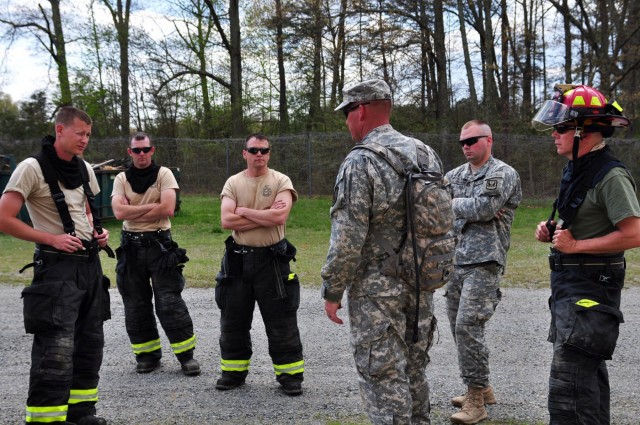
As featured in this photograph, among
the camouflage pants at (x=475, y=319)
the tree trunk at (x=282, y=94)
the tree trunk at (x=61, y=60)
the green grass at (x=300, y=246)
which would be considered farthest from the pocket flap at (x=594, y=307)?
the tree trunk at (x=61, y=60)

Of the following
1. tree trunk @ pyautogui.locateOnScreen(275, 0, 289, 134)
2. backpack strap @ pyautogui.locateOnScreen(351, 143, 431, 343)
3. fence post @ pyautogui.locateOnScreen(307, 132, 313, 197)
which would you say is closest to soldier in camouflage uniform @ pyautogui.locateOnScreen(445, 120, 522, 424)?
backpack strap @ pyautogui.locateOnScreen(351, 143, 431, 343)

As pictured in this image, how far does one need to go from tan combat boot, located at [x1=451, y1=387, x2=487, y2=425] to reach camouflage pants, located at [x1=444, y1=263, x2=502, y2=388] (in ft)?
0.21

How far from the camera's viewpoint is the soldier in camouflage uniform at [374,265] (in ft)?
10.4

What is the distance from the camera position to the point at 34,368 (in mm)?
3852

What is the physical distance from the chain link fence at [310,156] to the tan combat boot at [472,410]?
14.9 m

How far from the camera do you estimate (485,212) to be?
4.22 meters

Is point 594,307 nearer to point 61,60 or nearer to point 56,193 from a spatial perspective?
point 56,193

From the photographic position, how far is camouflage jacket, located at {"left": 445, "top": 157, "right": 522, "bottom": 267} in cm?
423

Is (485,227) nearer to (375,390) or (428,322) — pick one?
(428,322)

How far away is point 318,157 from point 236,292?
1618cm

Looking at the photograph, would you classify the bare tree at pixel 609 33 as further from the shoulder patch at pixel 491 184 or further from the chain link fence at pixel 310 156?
the shoulder patch at pixel 491 184

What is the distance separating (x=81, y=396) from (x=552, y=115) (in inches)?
148

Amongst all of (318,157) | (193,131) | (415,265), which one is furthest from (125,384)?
(193,131)

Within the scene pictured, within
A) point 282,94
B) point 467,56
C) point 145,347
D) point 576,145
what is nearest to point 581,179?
point 576,145
